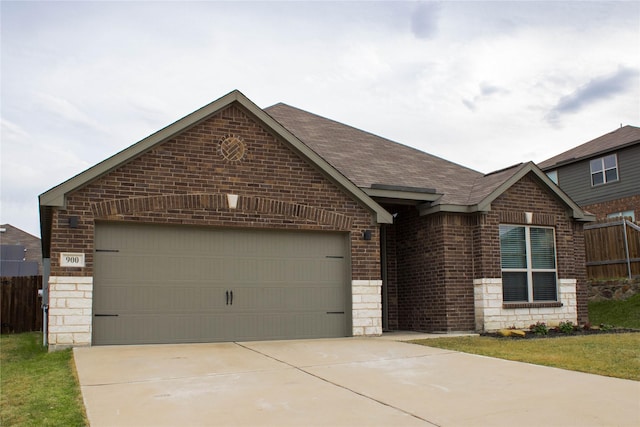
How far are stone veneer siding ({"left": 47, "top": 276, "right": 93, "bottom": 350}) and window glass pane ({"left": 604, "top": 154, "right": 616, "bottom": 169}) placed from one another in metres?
24.3

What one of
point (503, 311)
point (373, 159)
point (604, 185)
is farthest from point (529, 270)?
point (604, 185)

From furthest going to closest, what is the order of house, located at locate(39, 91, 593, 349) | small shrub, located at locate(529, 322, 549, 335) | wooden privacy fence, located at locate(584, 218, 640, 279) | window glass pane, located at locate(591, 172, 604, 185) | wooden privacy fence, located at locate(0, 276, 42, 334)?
window glass pane, located at locate(591, 172, 604, 185) → wooden privacy fence, located at locate(584, 218, 640, 279) → wooden privacy fence, located at locate(0, 276, 42, 334) → small shrub, located at locate(529, 322, 549, 335) → house, located at locate(39, 91, 593, 349)

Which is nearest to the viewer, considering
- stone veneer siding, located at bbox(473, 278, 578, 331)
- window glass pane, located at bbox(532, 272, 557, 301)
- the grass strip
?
the grass strip

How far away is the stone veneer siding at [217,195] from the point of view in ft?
34.8

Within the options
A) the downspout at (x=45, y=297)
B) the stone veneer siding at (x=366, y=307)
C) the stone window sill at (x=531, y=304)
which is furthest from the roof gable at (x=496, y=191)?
the downspout at (x=45, y=297)

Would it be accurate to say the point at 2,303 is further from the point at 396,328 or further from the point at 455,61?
the point at 455,61

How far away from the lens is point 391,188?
13.9 meters

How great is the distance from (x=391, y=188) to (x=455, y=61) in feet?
15.7

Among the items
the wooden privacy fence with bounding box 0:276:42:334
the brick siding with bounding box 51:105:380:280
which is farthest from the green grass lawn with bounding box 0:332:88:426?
the wooden privacy fence with bounding box 0:276:42:334

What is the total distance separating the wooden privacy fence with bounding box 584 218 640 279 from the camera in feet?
63.7

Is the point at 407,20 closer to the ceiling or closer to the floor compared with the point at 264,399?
closer to the ceiling

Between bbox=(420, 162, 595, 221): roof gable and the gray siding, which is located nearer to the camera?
bbox=(420, 162, 595, 221): roof gable

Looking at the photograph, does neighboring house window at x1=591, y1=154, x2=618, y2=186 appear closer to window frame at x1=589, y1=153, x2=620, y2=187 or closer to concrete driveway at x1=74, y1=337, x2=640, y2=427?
window frame at x1=589, y1=153, x2=620, y2=187

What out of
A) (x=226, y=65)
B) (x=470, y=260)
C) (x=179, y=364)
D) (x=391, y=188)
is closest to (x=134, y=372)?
(x=179, y=364)
